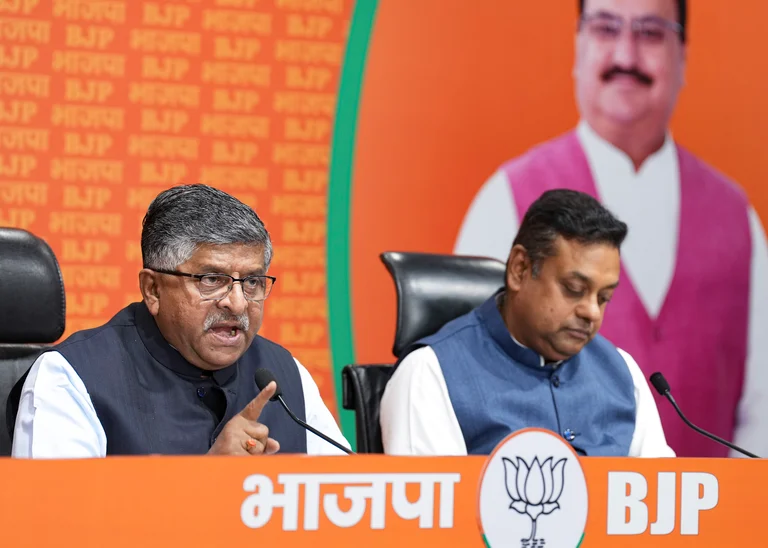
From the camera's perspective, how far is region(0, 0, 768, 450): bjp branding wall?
3.10m

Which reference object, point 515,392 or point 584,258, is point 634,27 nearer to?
point 584,258

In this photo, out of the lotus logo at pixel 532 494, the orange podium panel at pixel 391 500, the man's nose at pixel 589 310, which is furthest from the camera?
the man's nose at pixel 589 310

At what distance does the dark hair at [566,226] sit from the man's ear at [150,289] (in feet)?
3.01

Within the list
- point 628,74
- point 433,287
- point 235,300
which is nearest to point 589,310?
point 433,287

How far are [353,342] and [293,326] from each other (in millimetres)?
225

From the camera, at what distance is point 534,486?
1.24 m

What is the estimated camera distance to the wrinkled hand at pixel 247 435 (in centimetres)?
160

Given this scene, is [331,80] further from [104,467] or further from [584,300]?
[104,467]

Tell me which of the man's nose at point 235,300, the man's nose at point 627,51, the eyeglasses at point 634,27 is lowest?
the man's nose at point 235,300

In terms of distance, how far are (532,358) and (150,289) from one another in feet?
3.10

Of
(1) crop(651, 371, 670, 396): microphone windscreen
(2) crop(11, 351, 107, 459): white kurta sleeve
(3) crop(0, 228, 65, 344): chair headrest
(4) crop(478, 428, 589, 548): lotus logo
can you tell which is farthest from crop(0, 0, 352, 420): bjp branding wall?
(4) crop(478, 428, 589, 548): lotus logo

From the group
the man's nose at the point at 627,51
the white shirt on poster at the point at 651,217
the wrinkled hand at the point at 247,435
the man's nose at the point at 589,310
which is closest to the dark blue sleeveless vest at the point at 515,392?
the man's nose at the point at 589,310

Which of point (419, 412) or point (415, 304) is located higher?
point (415, 304)

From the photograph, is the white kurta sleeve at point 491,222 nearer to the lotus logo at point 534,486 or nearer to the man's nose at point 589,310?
the man's nose at point 589,310
